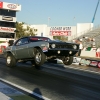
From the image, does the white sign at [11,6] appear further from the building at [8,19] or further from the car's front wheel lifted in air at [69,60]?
the car's front wheel lifted in air at [69,60]

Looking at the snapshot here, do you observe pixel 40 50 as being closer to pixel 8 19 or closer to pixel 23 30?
pixel 8 19

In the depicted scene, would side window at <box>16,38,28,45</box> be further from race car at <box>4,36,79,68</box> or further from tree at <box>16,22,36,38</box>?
tree at <box>16,22,36,38</box>

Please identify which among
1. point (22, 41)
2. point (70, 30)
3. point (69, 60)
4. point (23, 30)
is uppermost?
point (23, 30)

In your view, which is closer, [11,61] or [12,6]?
[11,61]

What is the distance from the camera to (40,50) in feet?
36.7

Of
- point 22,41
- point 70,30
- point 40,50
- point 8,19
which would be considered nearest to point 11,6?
point 8,19

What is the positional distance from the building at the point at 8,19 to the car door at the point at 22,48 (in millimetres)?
47178

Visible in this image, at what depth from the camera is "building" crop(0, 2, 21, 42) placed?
60281mm

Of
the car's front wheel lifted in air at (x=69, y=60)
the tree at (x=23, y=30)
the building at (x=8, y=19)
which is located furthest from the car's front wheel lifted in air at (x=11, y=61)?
the tree at (x=23, y=30)

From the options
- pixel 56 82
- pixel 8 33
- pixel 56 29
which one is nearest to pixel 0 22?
pixel 8 33

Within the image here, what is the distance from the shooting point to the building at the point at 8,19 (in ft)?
198

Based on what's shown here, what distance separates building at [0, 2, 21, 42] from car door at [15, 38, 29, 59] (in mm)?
47178

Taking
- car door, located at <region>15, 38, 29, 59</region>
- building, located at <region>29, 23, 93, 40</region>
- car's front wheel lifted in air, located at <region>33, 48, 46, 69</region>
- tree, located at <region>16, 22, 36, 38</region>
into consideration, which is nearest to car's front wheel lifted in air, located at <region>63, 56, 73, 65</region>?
car's front wheel lifted in air, located at <region>33, 48, 46, 69</region>

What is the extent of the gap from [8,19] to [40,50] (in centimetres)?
5121
